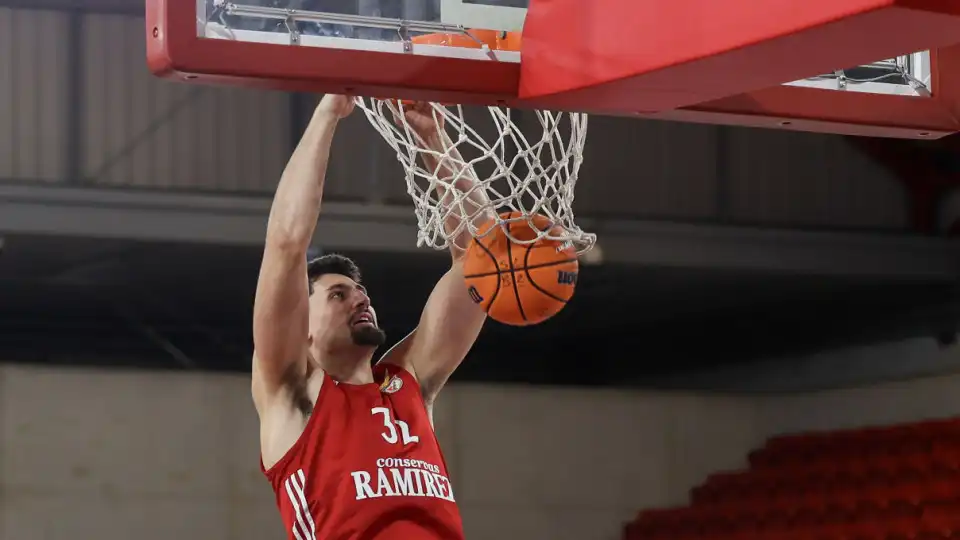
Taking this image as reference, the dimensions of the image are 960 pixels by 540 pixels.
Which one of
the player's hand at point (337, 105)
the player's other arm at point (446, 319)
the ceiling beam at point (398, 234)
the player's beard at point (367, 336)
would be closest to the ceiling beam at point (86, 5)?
the ceiling beam at point (398, 234)

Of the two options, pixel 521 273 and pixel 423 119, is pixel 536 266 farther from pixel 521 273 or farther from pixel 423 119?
pixel 423 119

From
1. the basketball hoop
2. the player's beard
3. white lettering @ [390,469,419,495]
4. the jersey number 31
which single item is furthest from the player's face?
white lettering @ [390,469,419,495]

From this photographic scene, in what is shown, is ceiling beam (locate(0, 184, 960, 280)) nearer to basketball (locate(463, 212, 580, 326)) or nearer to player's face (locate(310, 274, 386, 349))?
player's face (locate(310, 274, 386, 349))

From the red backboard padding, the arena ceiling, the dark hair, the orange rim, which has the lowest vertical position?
the arena ceiling

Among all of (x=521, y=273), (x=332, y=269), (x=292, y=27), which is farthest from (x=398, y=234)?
(x=292, y=27)

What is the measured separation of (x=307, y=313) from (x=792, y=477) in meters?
6.40

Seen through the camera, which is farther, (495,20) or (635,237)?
(635,237)

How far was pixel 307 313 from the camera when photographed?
398 centimetres

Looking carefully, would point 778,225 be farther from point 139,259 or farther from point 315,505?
point 315,505

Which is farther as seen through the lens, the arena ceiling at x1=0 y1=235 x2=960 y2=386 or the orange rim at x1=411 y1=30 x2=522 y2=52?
the arena ceiling at x1=0 y1=235 x2=960 y2=386

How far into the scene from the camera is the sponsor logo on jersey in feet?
13.1

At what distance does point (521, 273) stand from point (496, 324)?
273 inches

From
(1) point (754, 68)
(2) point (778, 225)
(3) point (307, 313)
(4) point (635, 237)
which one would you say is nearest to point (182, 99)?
(4) point (635, 237)

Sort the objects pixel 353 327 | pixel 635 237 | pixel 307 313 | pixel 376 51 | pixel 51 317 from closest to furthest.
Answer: pixel 376 51 < pixel 307 313 < pixel 353 327 < pixel 635 237 < pixel 51 317
